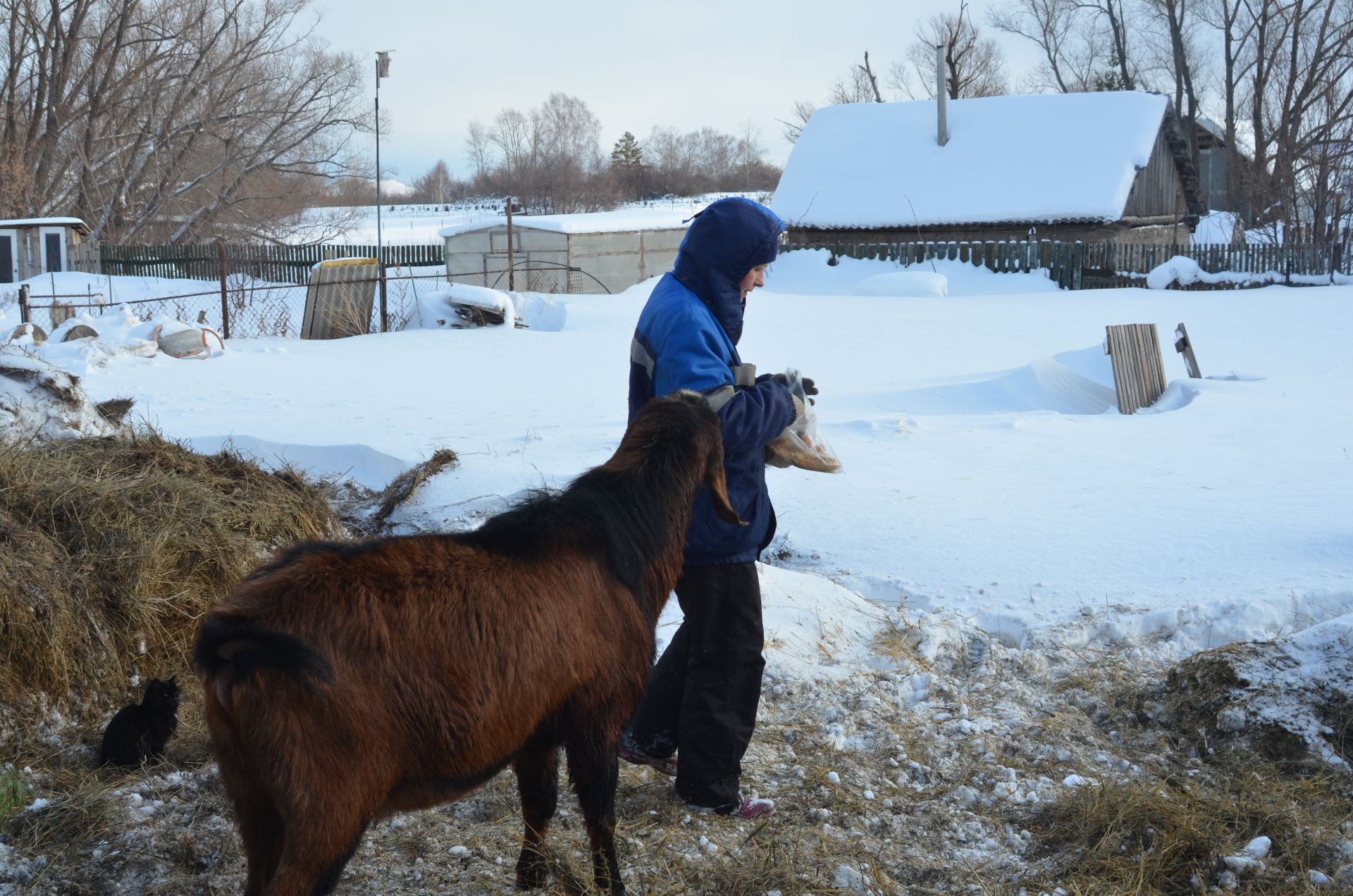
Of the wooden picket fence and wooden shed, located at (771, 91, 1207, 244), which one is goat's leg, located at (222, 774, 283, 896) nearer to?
wooden shed, located at (771, 91, 1207, 244)

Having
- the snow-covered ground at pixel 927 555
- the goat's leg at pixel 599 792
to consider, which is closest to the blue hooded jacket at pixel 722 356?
the goat's leg at pixel 599 792

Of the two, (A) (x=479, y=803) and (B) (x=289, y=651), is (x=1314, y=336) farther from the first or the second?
(B) (x=289, y=651)

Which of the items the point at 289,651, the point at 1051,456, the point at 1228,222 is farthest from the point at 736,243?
the point at 1228,222

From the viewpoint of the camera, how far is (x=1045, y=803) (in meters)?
3.49

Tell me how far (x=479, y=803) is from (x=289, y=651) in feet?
5.31

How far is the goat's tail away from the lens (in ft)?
6.78

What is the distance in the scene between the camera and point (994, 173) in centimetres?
2906

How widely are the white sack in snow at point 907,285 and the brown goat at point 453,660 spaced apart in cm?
1847

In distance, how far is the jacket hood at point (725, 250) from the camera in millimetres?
3287

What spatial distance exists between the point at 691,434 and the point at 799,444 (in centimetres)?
59

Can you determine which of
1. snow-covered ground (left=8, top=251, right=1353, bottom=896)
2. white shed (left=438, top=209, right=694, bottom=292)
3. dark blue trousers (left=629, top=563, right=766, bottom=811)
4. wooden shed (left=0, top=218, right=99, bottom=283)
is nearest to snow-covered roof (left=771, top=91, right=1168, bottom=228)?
white shed (left=438, top=209, right=694, bottom=292)

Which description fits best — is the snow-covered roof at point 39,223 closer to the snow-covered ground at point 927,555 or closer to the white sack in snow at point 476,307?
the white sack in snow at point 476,307

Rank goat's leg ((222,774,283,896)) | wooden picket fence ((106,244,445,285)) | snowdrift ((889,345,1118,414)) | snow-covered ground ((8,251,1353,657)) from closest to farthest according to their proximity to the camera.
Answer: goat's leg ((222,774,283,896))
snow-covered ground ((8,251,1353,657))
snowdrift ((889,345,1118,414))
wooden picket fence ((106,244,445,285))

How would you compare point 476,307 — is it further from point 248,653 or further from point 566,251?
point 248,653
